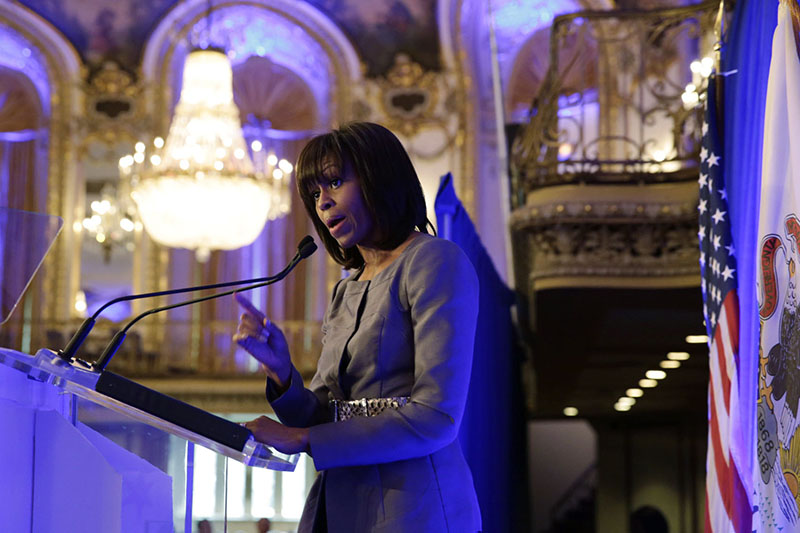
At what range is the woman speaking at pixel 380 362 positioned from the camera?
1757 mm

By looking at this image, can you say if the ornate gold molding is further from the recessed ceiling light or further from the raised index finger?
the raised index finger

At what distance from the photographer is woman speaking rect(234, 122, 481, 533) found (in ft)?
5.76

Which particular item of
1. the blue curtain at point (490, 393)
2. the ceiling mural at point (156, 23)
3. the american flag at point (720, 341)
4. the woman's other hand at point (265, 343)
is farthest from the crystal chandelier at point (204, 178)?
the woman's other hand at point (265, 343)

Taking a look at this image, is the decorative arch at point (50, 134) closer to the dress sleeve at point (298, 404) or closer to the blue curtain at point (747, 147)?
the blue curtain at point (747, 147)

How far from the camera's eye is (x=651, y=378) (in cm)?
1105

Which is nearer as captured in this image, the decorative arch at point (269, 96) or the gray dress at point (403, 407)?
the gray dress at point (403, 407)

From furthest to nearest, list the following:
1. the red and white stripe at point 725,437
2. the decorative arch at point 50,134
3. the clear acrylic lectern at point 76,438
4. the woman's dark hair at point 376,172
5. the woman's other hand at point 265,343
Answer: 1. the decorative arch at point 50,134
2. the red and white stripe at point 725,437
3. the woman's dark hair at point 376,172
4. the woman's other hand at point 265,343
5. the clear acrylic lectern at point 76,438

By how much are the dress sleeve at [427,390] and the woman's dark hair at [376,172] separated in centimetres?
12

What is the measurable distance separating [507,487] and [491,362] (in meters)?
1.94

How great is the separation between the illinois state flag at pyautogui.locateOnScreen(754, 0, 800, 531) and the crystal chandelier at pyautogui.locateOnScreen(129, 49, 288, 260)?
7.32 m

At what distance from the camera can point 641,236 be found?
6.88 meters

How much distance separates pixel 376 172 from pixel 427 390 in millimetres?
397

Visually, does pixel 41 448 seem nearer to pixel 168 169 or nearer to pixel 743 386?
pixel 743 386

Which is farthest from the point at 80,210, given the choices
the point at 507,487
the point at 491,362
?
the point at 491,362
